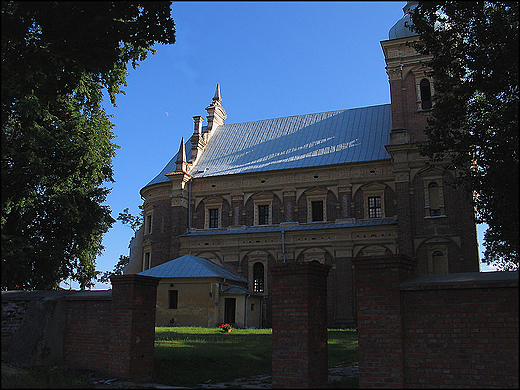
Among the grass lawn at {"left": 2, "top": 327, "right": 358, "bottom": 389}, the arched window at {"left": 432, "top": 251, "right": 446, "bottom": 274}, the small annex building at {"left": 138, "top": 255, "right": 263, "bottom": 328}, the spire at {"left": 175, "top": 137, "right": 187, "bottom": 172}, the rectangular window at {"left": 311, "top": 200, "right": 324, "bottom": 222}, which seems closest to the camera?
the grass lawn at {"left": 2, "top": 327, "right": 358, "bottom": 389}

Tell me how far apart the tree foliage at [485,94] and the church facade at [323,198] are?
40.3 ft

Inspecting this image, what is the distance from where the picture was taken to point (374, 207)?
32062 mm

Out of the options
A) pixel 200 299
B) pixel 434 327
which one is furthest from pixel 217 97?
pixel 434 327

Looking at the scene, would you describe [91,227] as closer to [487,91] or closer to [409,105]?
[487,91]

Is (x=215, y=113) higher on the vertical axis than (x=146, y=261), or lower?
higher

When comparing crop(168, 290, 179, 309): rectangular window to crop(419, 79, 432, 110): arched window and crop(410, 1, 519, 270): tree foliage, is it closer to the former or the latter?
crop(410, 1, 519, 270): tree foliage

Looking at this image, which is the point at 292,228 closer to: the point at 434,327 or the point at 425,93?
the point at 425,93

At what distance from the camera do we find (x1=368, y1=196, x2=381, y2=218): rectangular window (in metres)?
32.0

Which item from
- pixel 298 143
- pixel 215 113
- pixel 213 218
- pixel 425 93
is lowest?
pixel 213 218

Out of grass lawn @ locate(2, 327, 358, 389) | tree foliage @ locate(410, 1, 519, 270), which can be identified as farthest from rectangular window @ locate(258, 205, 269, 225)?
tree foliage @ locate(410, 1, 519, 270)

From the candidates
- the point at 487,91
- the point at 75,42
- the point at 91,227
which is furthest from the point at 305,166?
the point at 75,42

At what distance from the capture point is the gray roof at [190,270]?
1166 inches

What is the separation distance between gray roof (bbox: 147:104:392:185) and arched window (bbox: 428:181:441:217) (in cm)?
392

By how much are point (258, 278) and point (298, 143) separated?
10.8 m
